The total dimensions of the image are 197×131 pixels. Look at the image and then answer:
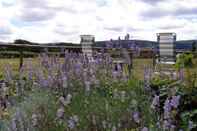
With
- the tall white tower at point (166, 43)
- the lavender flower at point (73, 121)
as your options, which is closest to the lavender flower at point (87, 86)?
the lavender flower at point (73, 121)

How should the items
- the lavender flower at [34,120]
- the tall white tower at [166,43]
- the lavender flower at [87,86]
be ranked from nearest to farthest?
the lavender flower at [34,120] < the lavender flower at [87,86] < the tall white tower at [166,43]

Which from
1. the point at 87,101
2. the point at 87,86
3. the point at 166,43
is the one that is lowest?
the point at 166,43

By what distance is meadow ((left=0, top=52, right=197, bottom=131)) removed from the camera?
3607mm

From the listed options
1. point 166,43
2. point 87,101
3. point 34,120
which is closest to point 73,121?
point 34,120

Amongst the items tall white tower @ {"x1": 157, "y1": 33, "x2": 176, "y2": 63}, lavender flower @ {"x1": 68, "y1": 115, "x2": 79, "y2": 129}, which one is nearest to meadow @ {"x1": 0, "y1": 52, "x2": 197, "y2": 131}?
lavender flower @ {"x1": 68, "y1": 115, "x2": 79, "y2": 129}

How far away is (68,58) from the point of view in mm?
4520

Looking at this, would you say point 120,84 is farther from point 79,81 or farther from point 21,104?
→ point 21,104

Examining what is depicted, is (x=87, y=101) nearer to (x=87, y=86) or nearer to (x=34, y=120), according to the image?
(x=87, y=86)

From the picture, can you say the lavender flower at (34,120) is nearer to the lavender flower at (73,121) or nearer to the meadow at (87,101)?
the meadow at (87,101)

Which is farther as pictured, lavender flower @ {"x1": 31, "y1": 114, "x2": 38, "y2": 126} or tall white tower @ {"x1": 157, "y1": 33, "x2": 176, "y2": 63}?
tall white tower @ {"x1": 157, "y1": 33, "x2": 176, "y2": 63}

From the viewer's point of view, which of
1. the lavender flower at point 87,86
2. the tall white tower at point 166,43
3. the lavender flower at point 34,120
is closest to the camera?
the lavender flower at point 34,120

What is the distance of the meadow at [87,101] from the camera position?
11.8ft

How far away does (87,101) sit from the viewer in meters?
3.88

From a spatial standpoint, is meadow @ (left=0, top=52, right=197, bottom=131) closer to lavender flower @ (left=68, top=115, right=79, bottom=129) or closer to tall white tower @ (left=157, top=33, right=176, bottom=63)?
lavender flower @ (left=68, top=115, right=79, bottom=129)
